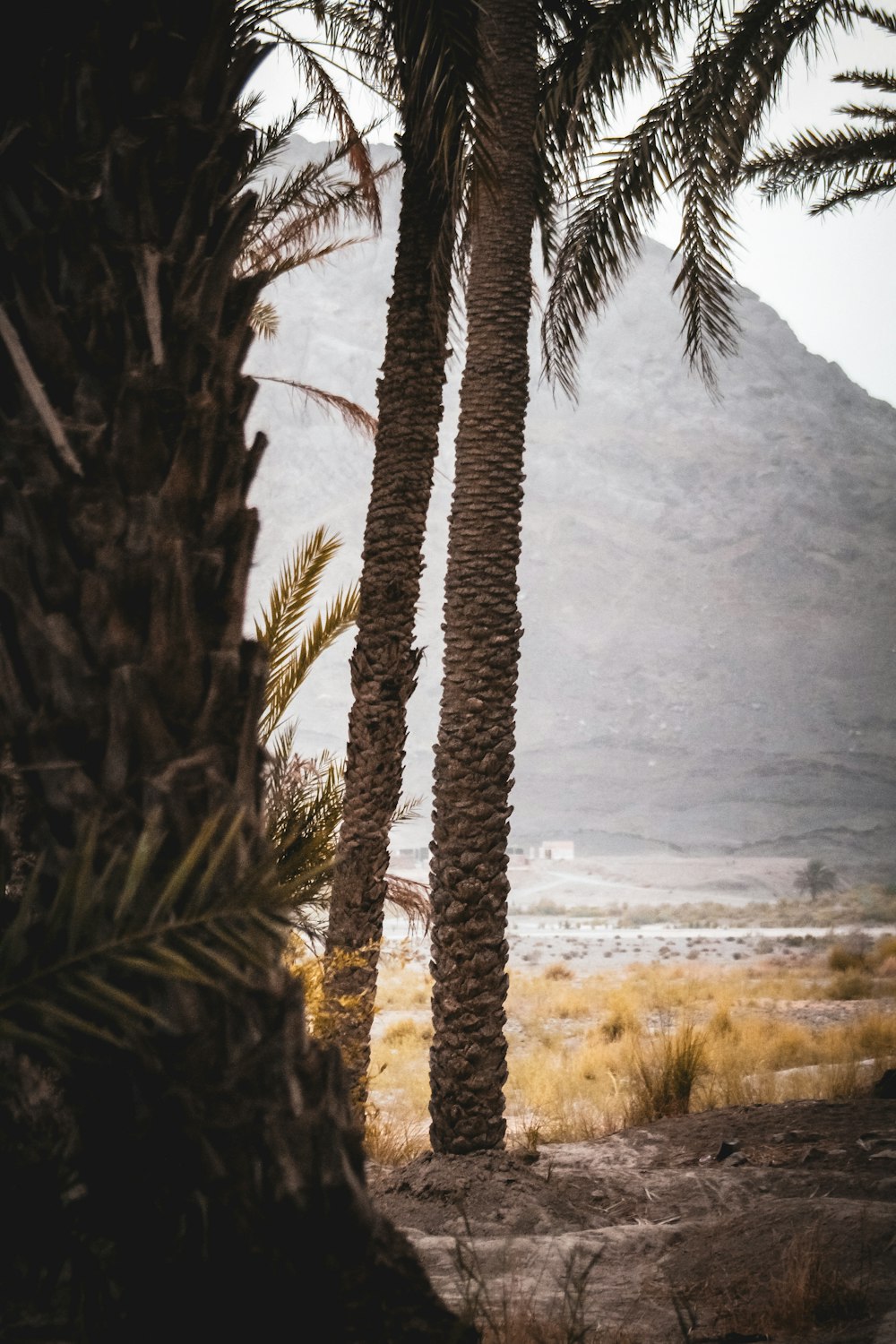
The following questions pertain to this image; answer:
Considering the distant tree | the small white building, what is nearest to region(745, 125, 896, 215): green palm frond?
the distant tree

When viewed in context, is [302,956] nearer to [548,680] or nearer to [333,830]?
[333,830]

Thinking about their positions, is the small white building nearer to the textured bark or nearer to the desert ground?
the desert ground

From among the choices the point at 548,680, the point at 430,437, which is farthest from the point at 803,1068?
the point at 548,680

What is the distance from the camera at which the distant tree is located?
44.9 meters

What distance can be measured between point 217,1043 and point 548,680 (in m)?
79.5

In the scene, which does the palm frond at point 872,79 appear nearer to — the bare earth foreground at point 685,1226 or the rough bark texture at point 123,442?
the bare earth foreground at point 685,1226

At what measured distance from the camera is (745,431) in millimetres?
97250

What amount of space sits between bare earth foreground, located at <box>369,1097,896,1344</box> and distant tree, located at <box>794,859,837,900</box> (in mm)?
39446

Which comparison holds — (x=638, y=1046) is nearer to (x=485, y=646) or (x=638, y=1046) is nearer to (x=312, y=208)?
(x=485, y=646)

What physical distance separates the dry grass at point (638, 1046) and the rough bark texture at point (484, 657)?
3.15ft

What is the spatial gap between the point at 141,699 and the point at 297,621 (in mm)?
7152

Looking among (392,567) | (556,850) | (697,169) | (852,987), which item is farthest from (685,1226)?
(556,850)

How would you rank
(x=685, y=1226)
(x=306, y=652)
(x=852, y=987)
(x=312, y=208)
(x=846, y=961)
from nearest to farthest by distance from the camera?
(x=685, y=1226)
(x=306, y=652)
(x=312, y=208)
(x=852, y=987)
(x=846, y=961)

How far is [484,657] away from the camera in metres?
6.60
